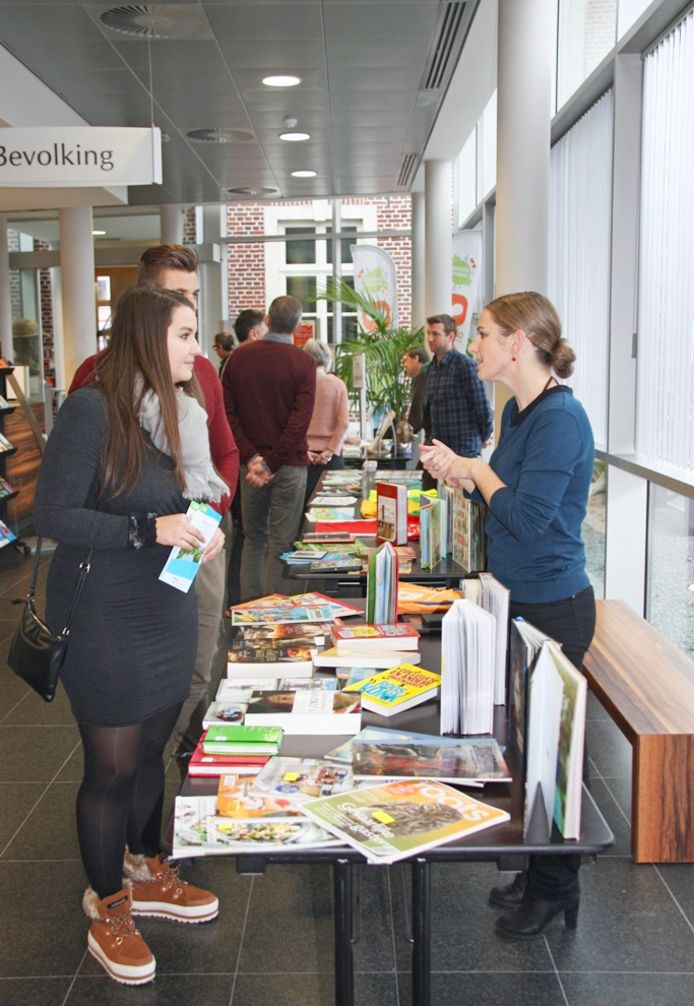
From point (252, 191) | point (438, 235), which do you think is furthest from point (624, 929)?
point (252, 191)

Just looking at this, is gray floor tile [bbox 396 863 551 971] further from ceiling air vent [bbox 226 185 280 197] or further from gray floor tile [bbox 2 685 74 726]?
ceiling air vent [bbox 226 185 280 197]

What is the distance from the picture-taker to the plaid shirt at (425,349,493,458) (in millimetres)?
6398

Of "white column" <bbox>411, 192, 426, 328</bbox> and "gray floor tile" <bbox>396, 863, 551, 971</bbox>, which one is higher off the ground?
"white column" <bbox>411, 192, 426, 328</bbox>

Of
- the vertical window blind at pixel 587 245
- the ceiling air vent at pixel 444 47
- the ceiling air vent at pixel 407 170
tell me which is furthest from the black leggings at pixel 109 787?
the ceiling air vent at pixel 407 170

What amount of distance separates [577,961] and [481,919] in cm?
29

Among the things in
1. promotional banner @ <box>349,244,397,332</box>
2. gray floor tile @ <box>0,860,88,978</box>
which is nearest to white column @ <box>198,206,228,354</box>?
promotional banner @ <box>349,244,397,332</box>

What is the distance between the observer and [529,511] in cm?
248

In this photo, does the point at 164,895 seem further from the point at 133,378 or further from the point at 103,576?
the point at 133,378

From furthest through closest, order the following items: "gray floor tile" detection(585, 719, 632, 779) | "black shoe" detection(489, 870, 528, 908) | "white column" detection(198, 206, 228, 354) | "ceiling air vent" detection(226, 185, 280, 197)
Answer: "white column" detection(198, 206, 228, 354) → "ceiling air vent" detection(226, 185, 280, 197) → "gray floor tile" detection(585, 719, 632, 779) → "black shoe" detection(489, 870, 528, 908)

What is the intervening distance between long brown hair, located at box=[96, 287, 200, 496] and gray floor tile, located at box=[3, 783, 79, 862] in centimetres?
144

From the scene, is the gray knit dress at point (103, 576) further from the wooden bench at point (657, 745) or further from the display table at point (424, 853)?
the wooden bench at point (657, 745)

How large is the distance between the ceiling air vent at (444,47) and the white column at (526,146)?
0.67m

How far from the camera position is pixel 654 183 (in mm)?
4684

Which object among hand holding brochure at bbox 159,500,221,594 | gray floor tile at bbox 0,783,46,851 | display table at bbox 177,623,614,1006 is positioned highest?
hand holding brochure at bbox 159,500,221,594
